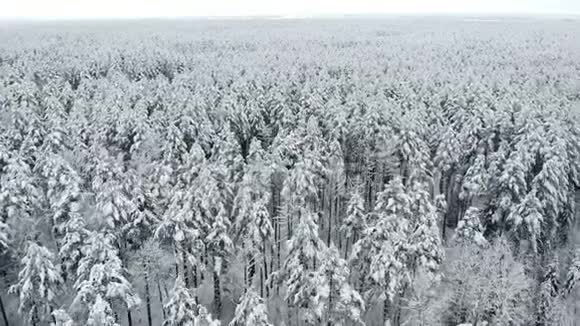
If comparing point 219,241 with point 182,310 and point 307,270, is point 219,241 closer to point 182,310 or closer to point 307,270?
point 307,270

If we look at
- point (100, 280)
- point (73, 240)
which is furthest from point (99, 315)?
point (73, 240)

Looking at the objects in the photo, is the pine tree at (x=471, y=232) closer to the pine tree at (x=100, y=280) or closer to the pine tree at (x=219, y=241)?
the pine tree at (x=219, y=241)

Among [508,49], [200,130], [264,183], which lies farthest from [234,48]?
[264,183]

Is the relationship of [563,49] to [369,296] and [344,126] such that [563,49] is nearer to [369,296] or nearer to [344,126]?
[344,126]

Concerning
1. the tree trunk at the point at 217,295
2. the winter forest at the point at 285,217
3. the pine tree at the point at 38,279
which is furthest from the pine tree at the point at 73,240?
the tree trunk at the point at 217,295

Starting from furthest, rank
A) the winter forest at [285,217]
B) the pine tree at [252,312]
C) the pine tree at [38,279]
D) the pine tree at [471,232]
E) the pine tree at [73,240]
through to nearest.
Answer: the pine tree at [471,232], the pine tree at [73,240], the winter forest at [285,217], the pine tree at [38,279], the pine tree at [252,312]

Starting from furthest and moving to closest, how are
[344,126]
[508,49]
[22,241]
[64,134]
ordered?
[508,49]
[344,126]
[64,134]
[22,241]
